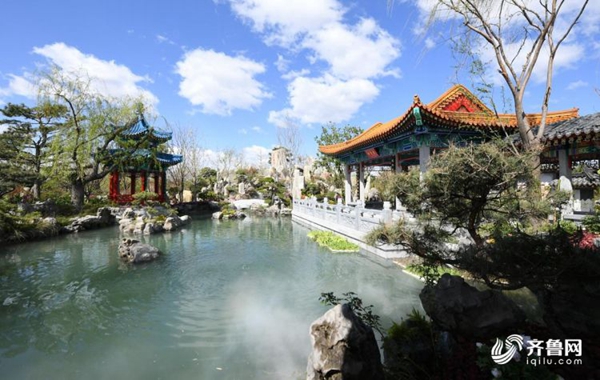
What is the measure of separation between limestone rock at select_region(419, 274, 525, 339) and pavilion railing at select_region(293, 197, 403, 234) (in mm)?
2672

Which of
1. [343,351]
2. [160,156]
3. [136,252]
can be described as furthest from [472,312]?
[160,156]

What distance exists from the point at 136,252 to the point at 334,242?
5.36 meters

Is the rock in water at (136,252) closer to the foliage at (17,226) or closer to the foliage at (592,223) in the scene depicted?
the foliage at (17,226)

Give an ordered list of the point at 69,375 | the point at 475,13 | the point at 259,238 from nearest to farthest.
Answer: the point at 69,375, the point at 475,13, the point at 259,238

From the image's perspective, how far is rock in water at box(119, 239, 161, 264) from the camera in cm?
760

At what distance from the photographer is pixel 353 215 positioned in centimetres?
938

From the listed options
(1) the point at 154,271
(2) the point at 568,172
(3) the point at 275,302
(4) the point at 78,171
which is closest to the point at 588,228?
(2) the point at 568,172

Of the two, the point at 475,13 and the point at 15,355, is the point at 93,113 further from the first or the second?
the point at 475,13

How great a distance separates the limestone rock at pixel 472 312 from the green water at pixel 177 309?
137 centimetres

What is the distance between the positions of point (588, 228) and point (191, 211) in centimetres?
2162

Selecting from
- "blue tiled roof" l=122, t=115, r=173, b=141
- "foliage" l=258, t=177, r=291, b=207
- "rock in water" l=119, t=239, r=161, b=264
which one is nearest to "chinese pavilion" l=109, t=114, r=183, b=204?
→ "blue tiled roof" l=122, t=115, r=173, b=141

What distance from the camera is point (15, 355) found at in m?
3.49

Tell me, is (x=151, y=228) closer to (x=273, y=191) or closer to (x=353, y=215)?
(x=353, y=215)

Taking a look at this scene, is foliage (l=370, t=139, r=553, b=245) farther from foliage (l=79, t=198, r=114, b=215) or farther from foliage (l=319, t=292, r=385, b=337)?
foliage (l=79, t=198, r=114, b=215)
